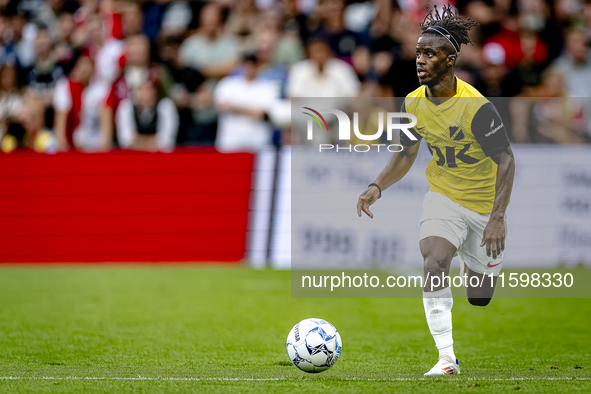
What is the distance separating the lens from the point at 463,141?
580 centimetres

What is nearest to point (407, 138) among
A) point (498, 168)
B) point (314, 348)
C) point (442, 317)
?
point (498, 168)

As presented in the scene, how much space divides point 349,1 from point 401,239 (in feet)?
18.4

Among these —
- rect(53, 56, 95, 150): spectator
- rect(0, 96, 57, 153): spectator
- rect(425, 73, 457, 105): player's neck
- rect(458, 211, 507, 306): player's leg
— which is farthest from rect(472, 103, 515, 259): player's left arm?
rect(0, 96, 57, 153): spectator

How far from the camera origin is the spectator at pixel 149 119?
488 inches

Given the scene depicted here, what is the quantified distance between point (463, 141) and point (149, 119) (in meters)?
7.68

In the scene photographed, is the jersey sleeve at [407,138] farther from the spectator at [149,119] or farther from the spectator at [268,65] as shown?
the spectator at [149,119]

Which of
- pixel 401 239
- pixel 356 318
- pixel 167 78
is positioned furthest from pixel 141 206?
pixel 356 318

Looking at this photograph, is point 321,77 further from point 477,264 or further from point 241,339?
point 477,264

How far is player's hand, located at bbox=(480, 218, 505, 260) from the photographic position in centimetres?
566

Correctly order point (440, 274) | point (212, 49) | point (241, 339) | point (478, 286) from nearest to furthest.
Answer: point (440, 274)
point (478, 286)
point (241, 339)
point (212, 49)

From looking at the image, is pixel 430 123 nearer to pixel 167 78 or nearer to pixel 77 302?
pixel 77 302

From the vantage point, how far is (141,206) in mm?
12125

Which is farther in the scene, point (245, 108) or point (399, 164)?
point (245, 108)

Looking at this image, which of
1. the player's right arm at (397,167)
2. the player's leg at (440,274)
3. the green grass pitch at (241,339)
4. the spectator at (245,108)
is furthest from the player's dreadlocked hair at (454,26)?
the spectator at (245,108)
